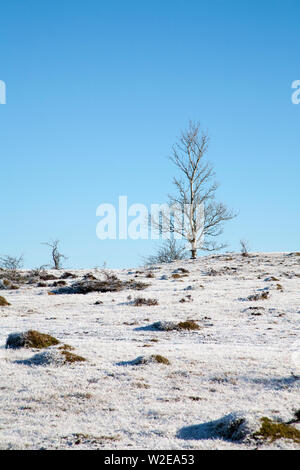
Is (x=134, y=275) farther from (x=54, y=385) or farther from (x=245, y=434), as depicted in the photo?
(x=245, y=434)

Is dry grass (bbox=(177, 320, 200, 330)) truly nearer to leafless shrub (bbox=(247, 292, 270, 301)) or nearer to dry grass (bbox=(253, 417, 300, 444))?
leafless shrub (bbox=(247, 292, 270, 301))

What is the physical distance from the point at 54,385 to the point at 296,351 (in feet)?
17.7

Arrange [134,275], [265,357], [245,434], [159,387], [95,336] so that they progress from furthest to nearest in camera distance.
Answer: [134,275] → [95,336] → [265,357] → [159,387] → [245,434]

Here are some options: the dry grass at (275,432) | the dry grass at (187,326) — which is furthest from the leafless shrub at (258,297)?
the dry grass at (275,432)

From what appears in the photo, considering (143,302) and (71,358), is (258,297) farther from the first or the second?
(71,358)

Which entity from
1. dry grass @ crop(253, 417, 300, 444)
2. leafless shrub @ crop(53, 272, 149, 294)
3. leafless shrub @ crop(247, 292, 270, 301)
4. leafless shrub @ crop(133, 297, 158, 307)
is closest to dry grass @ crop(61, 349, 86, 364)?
dry grass @ crop(253, 417, 300, 444)

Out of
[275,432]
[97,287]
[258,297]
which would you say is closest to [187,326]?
[258,297]

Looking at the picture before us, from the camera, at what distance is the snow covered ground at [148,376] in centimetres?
594

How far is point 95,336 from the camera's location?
12133 millimetres

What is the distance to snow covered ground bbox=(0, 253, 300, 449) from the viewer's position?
5938 millimetres

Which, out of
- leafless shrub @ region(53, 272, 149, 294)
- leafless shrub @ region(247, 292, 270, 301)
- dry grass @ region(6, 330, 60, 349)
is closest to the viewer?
dry grass @ region(6, 330, 60, 349)

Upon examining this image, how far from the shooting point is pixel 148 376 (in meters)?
8.36

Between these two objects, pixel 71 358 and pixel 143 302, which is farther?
pixel 143 302
